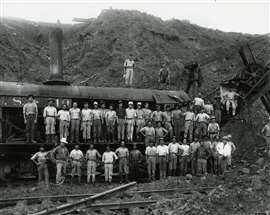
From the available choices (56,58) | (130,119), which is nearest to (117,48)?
(56,58)

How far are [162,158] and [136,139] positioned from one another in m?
1.81

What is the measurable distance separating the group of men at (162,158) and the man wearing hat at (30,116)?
935mm

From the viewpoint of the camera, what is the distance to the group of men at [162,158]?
15.4 m

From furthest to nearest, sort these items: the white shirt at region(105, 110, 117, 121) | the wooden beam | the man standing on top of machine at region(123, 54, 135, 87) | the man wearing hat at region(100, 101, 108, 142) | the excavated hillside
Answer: the excavated hillside, the man standing on top of machine at region(123, 54, 135, 87), the man wearing hat at region(100, 101, 108, 142), the white shirt at region(105, 110, 117, 121), the wooden beam

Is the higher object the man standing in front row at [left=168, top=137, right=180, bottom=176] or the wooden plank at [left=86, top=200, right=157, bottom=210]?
the man standing in front row at [left=168, top=137, right=180, bottom=176]

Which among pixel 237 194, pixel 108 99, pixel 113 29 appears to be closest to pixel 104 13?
pixel 113 29

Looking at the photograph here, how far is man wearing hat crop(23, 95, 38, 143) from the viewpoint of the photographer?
15594 mm

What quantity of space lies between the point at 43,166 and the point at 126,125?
360 centimetres

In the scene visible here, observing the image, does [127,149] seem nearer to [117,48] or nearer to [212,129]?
[212,129]

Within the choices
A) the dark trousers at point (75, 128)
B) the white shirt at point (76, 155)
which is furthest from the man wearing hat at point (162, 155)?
the dark trousers at point (75, 128)

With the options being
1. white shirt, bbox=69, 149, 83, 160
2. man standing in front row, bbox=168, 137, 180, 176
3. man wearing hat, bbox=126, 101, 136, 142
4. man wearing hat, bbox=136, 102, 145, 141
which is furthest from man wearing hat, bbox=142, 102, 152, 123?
white shirt, bbox=69, 149, 83, 160

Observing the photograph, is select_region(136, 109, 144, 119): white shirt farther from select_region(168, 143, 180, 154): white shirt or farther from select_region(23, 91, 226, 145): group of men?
select_region(168, 143, 180, 154): white shirt

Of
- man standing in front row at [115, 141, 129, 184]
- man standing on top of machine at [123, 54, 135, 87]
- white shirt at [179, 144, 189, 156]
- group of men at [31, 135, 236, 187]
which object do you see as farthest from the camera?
man standing on top of machine at [123, 54, 135, 87]

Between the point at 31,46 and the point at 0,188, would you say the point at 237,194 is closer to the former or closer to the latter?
the point at 0,188
